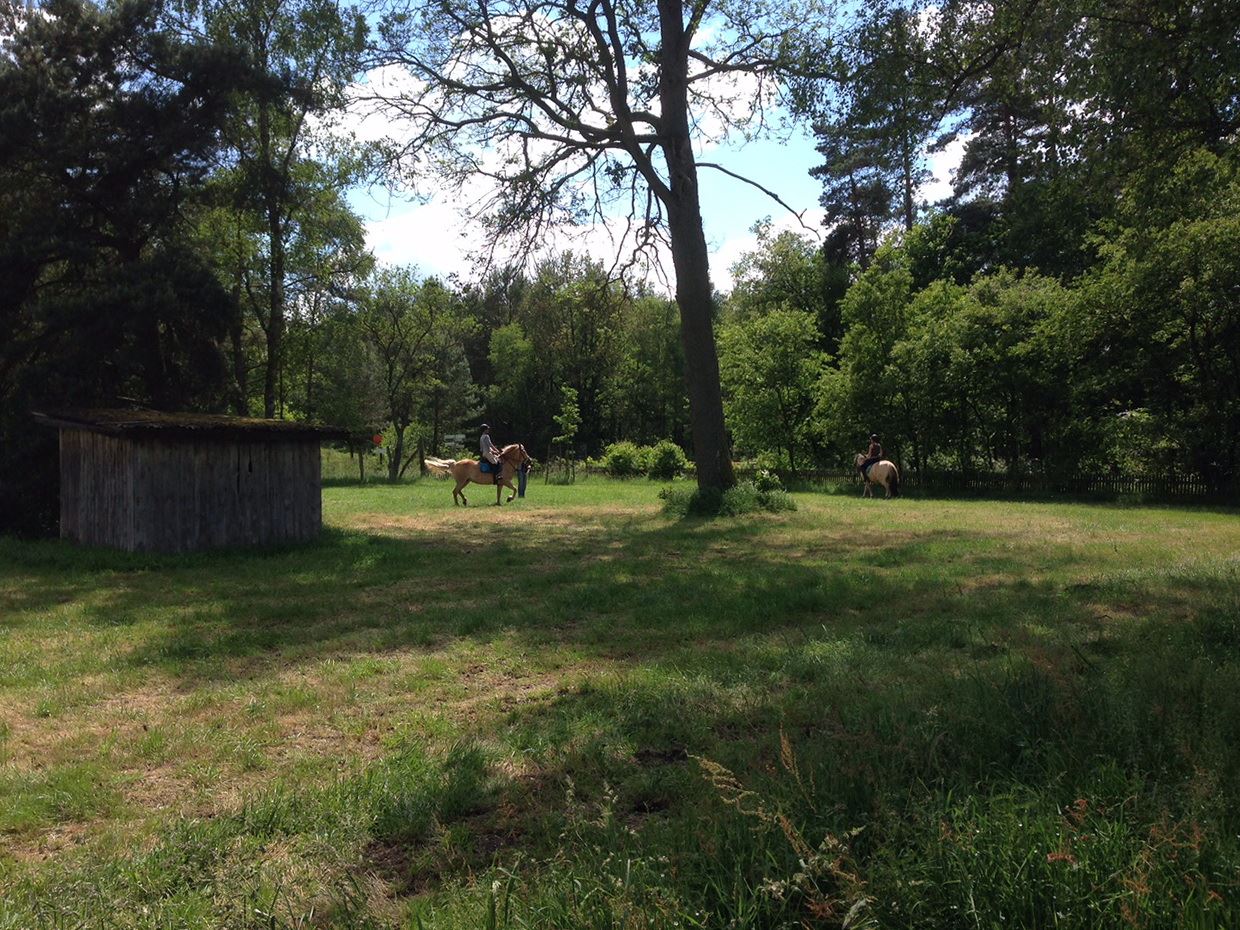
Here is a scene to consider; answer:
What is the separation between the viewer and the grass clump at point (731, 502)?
18172 mm

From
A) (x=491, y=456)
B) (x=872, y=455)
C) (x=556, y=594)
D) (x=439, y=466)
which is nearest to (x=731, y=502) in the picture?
(x=491, y=456)

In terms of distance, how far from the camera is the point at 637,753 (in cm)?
459

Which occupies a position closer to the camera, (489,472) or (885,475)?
(489,472)

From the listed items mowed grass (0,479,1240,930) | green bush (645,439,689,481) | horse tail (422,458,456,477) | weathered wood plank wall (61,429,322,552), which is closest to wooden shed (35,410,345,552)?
weathered wood plank wall (61,429,322,552)

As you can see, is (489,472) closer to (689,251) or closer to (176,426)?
(689,251)

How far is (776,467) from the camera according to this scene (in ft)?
111

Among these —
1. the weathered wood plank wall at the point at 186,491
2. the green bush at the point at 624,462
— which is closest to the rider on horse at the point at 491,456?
the weathered wood plank wall at the point at 186,491

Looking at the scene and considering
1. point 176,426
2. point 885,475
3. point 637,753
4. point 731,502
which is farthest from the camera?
point 885,475

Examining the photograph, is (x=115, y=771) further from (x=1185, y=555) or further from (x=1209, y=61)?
(x=1185, y=555)

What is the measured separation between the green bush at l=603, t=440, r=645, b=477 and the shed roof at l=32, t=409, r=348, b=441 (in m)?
24.9

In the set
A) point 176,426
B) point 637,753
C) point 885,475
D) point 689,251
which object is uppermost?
point 689,251

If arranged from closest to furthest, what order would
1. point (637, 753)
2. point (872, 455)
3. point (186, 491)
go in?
point (637, 753) < point (186, 491) < point (872, 455)

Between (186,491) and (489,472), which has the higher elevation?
(489,472)

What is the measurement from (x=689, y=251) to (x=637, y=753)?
15666mm
